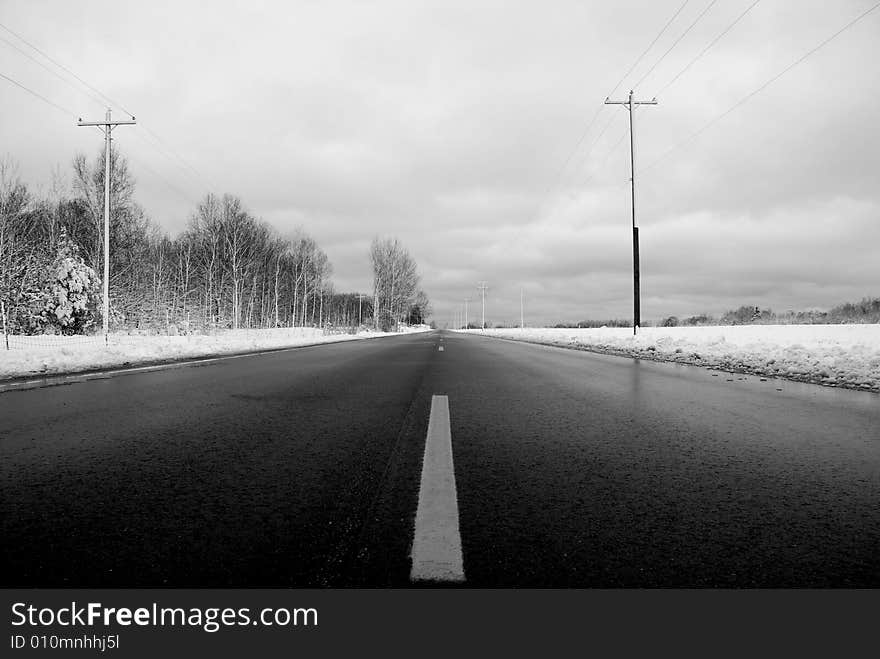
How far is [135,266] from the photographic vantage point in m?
42.1

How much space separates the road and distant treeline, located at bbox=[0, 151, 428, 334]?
69.3 feet

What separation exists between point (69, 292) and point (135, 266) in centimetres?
1167

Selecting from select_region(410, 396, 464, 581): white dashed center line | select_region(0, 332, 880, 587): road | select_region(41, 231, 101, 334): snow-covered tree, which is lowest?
select_region(0, 332, 880, 587): road

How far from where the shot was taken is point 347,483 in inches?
106

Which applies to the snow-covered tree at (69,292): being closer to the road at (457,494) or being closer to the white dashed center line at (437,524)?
the road at (457,494)

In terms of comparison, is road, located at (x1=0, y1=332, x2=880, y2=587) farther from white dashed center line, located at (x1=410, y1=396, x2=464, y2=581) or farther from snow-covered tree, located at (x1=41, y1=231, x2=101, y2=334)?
snow-covered tree, located at (x1=41, y1=231, x2=101, y2=334)

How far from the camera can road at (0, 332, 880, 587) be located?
1.72 metres

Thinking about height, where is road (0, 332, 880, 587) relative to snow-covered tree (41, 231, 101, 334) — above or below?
below

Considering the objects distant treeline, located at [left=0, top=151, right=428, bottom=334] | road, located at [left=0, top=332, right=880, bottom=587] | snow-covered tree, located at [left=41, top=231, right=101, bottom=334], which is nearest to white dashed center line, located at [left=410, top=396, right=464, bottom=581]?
road, located at [left=0, top=332, right=880, bottom=587]

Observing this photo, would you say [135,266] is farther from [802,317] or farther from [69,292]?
[802,317]

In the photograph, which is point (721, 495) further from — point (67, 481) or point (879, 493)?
point (67, 481)
